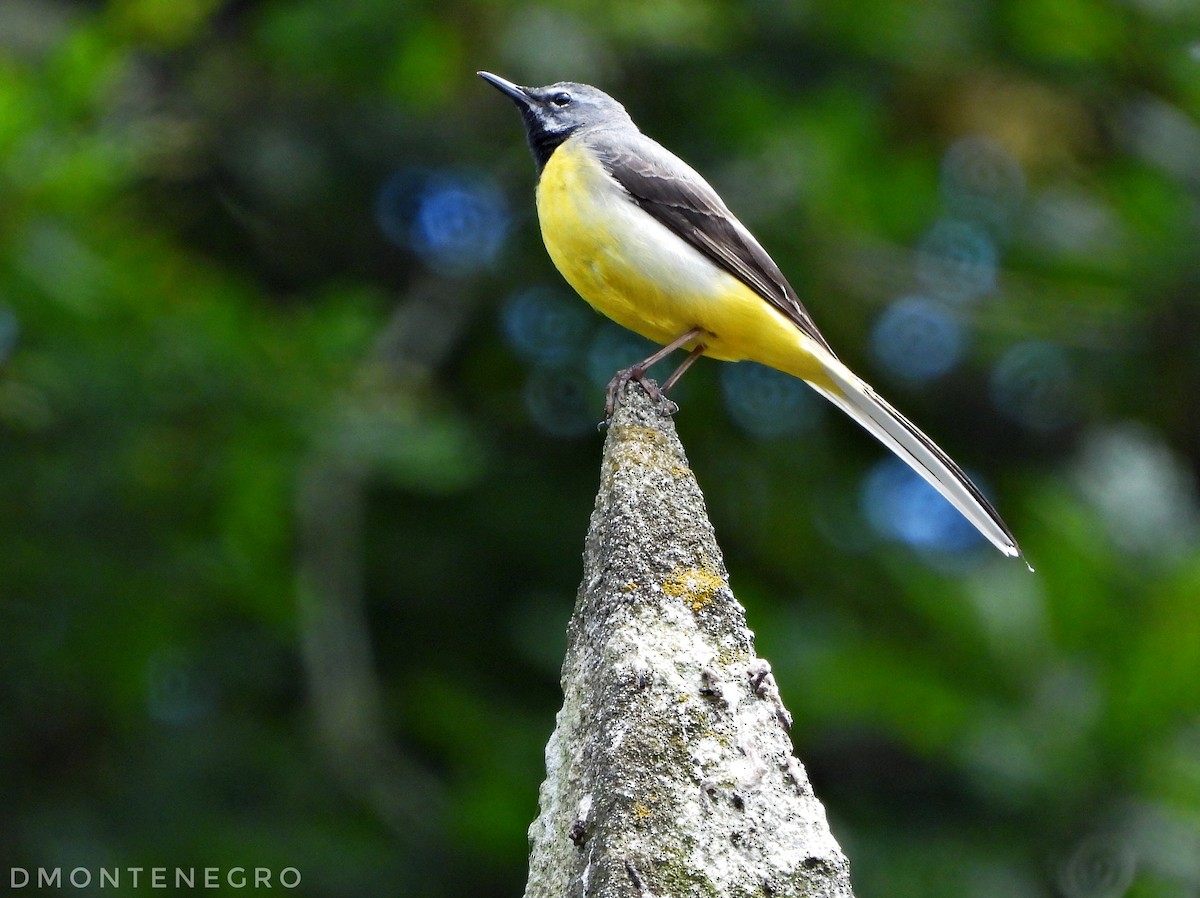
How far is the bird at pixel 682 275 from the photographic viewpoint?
629 cm

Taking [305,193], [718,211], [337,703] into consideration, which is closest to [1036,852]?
[718,211]


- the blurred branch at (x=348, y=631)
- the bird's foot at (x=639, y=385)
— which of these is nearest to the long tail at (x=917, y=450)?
the bird's foot at (x=639, y=385)

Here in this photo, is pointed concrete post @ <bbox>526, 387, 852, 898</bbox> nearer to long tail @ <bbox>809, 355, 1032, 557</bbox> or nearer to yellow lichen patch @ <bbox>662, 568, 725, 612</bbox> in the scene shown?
yellow lichen patch @ <bbox>662, 568, 725, 612</bbox>

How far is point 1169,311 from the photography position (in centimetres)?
1246

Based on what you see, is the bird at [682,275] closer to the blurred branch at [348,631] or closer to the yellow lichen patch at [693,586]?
the yellow lichen patch at [693,586]

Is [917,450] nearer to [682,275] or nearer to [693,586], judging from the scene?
[682,275]

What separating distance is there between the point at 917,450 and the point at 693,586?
8.88 ft

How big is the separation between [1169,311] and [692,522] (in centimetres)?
974

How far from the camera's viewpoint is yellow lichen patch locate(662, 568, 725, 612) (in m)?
3.57

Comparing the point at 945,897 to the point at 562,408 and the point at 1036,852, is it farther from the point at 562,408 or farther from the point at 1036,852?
the point at 562,408

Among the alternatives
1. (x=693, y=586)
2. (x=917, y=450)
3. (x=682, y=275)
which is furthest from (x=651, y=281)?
(x=693, y=586)

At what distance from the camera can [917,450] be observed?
240 inches

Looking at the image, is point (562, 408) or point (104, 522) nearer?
point (104, 522)

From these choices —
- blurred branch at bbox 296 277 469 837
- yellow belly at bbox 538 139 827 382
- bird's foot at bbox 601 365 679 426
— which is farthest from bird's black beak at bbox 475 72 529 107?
bird's foot at bbox 601 365 679 426
